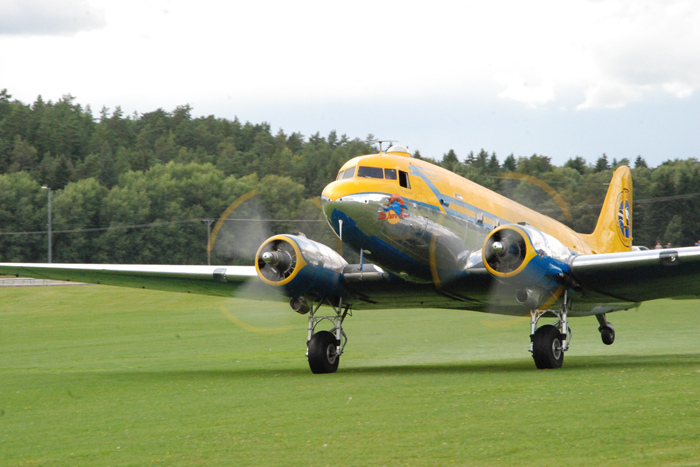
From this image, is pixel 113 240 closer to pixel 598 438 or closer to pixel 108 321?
pixel 108 321

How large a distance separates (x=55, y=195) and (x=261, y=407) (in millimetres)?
108021

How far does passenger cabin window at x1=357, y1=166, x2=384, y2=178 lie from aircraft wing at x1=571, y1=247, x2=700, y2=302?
4.48 metres

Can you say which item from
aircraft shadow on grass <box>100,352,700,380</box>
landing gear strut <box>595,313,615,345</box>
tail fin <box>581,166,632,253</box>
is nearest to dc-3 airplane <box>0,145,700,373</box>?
aircraft shadow on grass <box>100,352,700,380</box>

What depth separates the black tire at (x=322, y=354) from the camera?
1753cm

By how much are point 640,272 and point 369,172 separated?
19.7 ft

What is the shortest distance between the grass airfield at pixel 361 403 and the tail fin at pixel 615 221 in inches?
120

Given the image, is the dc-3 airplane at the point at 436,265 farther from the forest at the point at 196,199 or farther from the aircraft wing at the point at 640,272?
the forest at the point at 196,199

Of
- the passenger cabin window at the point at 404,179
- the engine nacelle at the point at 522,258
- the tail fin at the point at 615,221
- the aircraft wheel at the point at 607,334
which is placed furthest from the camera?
the tail fin at the point at 615,221

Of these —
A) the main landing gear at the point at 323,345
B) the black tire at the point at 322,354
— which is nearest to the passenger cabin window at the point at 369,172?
the main landing gear at the point at 323,345

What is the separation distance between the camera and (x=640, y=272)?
52.4 ft

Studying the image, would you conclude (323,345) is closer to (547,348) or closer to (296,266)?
(296,266)

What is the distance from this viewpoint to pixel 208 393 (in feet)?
46.1

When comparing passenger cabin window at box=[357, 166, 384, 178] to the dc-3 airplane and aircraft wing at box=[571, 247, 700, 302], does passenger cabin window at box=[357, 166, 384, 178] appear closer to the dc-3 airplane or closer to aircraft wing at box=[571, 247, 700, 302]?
the dc-3 airplane

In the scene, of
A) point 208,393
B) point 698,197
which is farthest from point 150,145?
point 208,393
